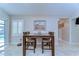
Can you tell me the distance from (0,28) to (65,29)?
447cm

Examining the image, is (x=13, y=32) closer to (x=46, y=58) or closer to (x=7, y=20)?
(x=7, y=20)

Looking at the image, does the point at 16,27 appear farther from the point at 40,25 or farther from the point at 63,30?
the point at 63,30

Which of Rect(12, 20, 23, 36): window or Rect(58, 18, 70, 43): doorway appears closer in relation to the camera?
Rect(58, 18, 70, 43): doorway

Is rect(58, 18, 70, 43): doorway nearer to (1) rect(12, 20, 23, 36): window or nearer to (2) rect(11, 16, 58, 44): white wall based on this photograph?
(2) rect(11, 16, 58, 44): white wall

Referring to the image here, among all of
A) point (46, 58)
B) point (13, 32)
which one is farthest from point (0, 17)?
point (46, 58)

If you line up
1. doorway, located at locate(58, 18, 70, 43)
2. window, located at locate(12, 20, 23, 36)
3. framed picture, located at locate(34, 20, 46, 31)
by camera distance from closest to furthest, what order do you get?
framed picture, located at locate(34, 20, 46, 31) → doorway, located at locate(58, 18, 70, 43) → window, located at locate(12, 20, 23, 36)

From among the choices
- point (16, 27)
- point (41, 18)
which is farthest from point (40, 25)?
point (16, 27)

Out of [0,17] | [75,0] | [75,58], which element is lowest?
[75,58]

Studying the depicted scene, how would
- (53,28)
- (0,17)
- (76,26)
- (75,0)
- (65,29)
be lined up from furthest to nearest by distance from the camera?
(65,29)
(53,28)
(76,26)
(0,17)
(75,0)

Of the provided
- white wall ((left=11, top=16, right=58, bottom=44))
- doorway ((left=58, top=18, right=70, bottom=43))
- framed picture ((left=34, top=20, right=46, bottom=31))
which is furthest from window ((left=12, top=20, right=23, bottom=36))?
doorway ((left=58, top=18, right=70, bottom=43))

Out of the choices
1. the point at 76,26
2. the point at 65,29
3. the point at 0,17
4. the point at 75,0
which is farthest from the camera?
the point at 65,29

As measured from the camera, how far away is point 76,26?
8.67m

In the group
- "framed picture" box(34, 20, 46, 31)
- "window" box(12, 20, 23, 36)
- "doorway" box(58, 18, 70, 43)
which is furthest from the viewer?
"window" box(12, 20, 23, 36)

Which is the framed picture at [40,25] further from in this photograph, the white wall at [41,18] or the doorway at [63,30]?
the doorway at [63,30]
